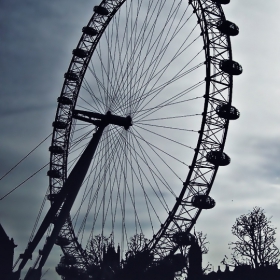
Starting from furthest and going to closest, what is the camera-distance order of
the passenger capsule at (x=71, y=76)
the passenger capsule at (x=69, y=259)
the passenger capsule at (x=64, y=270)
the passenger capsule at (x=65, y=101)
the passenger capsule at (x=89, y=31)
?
the passenger capsule at (x=69, y=259) → the passenger capsule at (x=64, y=270) → the passenger capsule at (x=65, y=101) → the passenger capsule at (x=71, y=76) → the passenger capsule at (x=89, y=31)

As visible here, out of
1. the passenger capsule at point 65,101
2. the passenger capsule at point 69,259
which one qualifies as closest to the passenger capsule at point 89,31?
the passenger capsule at point 65,101

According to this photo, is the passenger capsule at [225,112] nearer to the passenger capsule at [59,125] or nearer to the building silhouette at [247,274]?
the building silhouette at [247,274]

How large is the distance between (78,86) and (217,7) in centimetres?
1582

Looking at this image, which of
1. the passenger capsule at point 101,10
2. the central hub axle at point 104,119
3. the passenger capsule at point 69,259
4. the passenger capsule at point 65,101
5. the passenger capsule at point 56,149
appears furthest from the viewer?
the passenger capsule at point 69,259

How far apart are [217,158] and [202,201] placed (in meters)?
3.39

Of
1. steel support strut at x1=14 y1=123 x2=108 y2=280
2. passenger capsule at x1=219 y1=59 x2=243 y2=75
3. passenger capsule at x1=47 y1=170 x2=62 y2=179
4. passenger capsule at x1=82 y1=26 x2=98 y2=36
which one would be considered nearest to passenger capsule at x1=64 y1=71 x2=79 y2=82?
passenger capsule at x1=82 y1=26 x2=98 y2=36

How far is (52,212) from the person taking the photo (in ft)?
113

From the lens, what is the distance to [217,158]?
3284 cm

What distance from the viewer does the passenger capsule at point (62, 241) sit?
45375mm

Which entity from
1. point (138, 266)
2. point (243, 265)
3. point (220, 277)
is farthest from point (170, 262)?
point (220, 277)

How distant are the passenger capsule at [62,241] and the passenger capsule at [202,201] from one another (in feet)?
59.6

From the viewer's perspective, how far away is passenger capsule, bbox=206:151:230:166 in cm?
3281

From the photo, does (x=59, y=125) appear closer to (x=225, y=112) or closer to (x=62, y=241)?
(x=62, y=241)

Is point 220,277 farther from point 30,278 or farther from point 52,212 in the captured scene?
point 52,212
